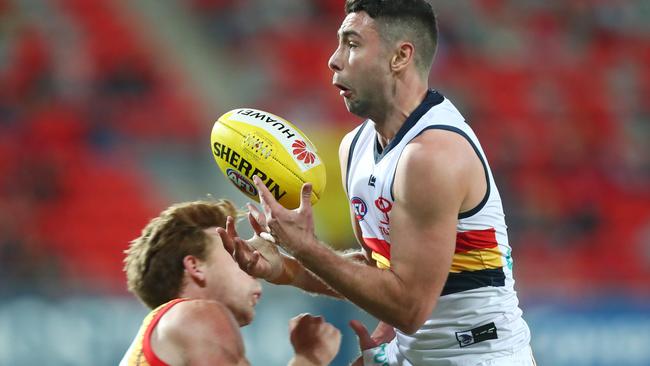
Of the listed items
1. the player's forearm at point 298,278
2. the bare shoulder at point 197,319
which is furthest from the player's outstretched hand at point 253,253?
the bare shoulder at point 197,319

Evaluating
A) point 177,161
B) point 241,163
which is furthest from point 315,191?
point 177,161

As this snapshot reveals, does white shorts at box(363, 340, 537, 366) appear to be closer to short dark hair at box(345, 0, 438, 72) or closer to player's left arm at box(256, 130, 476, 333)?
player's left arm at box(256, 130, 476, 333)

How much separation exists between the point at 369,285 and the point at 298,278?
0.86 metres

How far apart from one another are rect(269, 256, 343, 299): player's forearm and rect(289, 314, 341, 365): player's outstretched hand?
15 centimetres

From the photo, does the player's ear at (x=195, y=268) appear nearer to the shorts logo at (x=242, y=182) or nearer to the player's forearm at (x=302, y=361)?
the shorts logo at (x=242, y=182)

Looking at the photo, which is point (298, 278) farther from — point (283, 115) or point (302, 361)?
point (283, 115)

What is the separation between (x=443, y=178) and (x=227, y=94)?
6987 mm

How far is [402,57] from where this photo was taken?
3445mm

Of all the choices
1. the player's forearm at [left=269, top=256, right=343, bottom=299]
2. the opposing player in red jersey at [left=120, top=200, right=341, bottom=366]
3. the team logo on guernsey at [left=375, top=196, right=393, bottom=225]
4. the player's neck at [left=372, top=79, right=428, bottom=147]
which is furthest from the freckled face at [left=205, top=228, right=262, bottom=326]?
the player's neck at [left=372, top=79, right=428, bottom=147]

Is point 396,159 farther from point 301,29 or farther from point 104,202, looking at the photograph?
point 301,29

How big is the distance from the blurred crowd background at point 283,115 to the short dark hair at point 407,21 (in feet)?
13.6

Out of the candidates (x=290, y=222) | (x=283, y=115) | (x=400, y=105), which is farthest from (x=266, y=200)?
(x=283, y=115)

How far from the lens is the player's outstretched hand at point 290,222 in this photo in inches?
118

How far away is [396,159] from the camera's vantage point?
334 cm
